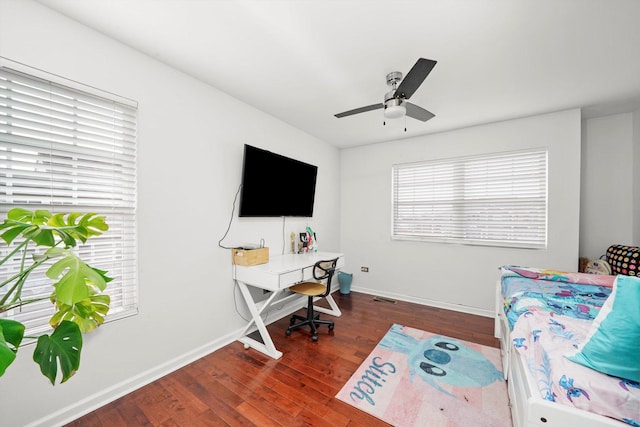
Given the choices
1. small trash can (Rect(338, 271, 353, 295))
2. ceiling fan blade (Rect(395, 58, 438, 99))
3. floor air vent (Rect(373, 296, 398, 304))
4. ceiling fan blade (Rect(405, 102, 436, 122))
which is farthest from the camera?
small trash can (Rect(338, 271, 353, 295))

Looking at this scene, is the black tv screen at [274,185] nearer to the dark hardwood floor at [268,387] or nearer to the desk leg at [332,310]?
the desk leg at [332,310]

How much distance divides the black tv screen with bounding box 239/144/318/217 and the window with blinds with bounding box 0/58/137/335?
986 millimetres

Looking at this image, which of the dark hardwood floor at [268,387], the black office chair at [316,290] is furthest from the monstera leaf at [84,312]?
the black office chair at [316,290]

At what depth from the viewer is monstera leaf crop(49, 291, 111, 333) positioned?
131 centimetres

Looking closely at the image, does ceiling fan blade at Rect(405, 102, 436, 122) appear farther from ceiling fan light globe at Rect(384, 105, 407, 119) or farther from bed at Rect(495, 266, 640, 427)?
bed at Rect(495, 266, 640, 427)

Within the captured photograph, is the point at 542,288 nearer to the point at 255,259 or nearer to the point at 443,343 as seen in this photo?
the point at 443,343

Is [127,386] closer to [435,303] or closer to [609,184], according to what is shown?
[435,303]

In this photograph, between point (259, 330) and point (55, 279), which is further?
point (259, 330)

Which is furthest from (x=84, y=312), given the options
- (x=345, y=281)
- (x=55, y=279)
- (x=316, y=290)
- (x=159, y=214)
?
(x=345, y=281)

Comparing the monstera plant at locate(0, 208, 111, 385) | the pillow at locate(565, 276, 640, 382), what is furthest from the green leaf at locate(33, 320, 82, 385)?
the pillow at locate(565, 276, 640, 382)

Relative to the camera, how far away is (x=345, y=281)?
13.5 ft

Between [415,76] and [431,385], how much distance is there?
7.42ft

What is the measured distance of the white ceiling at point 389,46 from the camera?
58.7 inches

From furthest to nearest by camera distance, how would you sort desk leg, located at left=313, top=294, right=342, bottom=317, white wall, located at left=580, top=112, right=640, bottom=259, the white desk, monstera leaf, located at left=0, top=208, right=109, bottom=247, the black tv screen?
1. desk leg, located at left=313, top=294, right=342, bottom=317
2. white wall, located at left=580, top=112, right=640, bottom=259
3. the black tv screen
4. the white desk
5. monstera leaf, located at left=0, top=208, right=109, bottom=247
